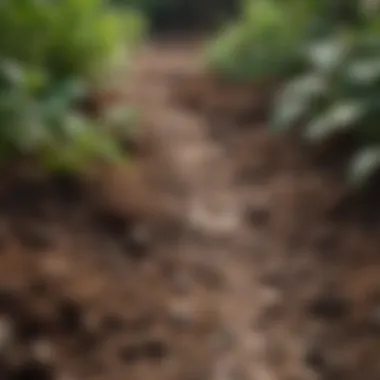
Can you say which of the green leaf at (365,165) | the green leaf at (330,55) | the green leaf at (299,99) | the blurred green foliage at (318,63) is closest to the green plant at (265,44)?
the blurred green foliage at (318,63)

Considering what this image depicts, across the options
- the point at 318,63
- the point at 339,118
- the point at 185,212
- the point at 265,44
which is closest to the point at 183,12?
the point at 265,44

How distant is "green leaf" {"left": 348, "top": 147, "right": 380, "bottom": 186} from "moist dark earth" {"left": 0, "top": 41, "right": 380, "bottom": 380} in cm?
17

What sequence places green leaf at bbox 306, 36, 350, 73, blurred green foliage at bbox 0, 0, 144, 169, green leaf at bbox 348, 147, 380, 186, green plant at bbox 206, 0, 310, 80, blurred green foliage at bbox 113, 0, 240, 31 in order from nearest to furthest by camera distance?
1. blurred green foliage at bbox 0, 0, 144, 169
2. green leaf at bbox 348, 147, 380, 186
3. green leaf at bbox 306, 36, 350, 73
4. green plant at bbox 206, 0, 310, 80
5. blurred green foliage at bbox 113, 0, 240, 31

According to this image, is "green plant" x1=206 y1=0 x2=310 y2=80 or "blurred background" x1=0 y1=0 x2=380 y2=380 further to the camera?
"green plant" x1=206 y1=0 x2=310 y2=80

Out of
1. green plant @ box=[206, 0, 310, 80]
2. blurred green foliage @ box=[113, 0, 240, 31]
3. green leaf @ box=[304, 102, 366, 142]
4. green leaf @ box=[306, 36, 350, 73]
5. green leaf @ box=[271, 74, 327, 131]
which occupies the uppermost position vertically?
blurred green foliage @ box=[113, 0, 240, 31]

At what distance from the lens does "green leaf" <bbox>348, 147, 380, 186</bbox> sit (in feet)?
14.8

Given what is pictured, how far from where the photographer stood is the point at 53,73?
5496mm


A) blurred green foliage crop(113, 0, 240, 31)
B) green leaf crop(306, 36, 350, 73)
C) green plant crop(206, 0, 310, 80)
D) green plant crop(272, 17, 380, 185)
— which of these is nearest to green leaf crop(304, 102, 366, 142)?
green plant crop(272, 17, 380, 185)

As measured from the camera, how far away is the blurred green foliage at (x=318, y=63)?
5.05m

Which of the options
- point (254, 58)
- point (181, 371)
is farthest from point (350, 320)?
point (254, 58)

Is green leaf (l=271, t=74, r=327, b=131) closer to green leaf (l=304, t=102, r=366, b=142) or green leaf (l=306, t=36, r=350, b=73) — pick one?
green leaf (l=306, t=36, r=350, b=73)

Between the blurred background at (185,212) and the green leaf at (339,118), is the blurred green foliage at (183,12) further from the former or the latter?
the green leaf at (339,118)

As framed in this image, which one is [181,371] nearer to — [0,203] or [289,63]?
[0,203]

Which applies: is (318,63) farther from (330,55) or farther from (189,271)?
(189,271)
